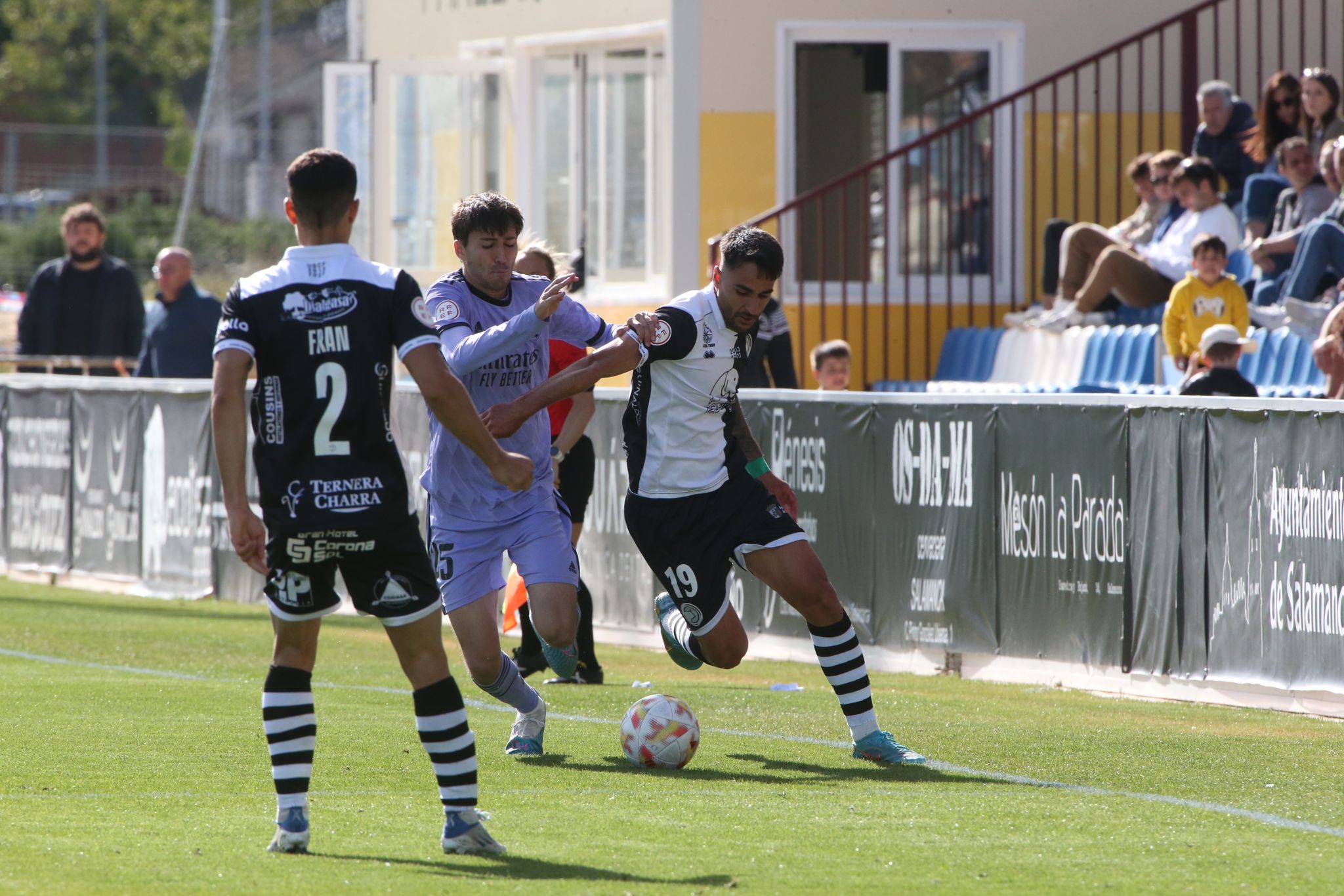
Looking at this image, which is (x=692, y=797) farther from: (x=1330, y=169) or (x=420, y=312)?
(x=1330, y=169)

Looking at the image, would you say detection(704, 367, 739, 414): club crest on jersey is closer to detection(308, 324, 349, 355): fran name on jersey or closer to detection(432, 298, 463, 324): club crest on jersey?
detection(432, 298, 463, 324): club crest on jersey

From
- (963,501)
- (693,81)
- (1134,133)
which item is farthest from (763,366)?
(1134,133)

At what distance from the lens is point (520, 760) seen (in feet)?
26.1

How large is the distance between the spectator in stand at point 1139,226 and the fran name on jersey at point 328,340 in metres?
11.7

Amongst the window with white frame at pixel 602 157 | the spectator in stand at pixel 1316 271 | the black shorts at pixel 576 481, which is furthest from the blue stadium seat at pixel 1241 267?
the black shorts at pixel 576 481

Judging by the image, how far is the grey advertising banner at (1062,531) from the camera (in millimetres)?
10953

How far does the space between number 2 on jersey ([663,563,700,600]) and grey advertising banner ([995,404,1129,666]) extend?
373 centimetres

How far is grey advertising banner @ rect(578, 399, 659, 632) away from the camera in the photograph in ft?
45.0

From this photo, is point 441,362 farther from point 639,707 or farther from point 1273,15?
point 1273,15

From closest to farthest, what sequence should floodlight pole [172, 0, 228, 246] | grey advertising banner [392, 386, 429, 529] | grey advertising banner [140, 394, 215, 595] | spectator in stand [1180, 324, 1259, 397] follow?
1. spectator in stand [1180, 324, 1259, 397]
2. grey advertising banner [392, 386, 429, 529]
3. grey advertising banner [140, 394, 215, 595]
4. floodlight pole [172, 0, 228, 246]

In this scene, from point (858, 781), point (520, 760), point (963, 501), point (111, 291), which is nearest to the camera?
point (858, 781)

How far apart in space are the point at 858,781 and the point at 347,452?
8.70 feet

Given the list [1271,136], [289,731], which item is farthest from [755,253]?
[1271,136]

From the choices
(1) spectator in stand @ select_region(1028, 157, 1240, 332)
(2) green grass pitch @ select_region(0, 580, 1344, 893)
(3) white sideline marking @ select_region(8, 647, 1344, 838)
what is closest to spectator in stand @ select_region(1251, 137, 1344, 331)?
(1) spectator in stand @ select_region(1028, 157, 1240, 332)
